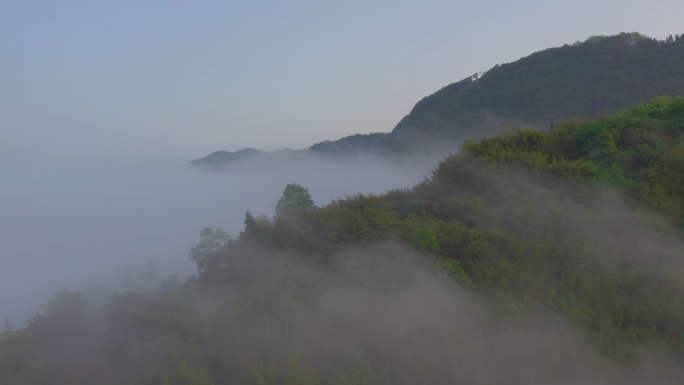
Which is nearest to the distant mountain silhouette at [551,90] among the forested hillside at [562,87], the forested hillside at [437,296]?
the forested hillside at [562,87]

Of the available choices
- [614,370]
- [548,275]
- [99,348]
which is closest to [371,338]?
[614,370]

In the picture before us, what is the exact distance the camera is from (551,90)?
185 ft

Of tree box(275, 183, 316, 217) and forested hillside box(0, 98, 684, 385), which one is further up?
tree box(275, 183, 316, 217)

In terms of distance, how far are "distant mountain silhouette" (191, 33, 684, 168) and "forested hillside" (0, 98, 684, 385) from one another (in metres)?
34.3

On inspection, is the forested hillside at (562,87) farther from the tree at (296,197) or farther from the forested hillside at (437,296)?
the forested hillside at (437,296)

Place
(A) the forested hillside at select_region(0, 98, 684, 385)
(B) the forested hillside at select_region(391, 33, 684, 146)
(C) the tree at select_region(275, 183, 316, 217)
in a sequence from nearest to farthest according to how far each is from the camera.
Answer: (A) the forested hillside at select_region(0, 98, 684, 385) < (C) the tree at select_region(275, 183, 316, 217) < (B) the forested hillside at select_region(391, 33, 684, 146)

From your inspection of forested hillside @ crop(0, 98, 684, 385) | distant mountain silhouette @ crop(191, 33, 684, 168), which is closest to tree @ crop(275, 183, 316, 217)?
forested hillside @ crop(0, 98, 684, 385)

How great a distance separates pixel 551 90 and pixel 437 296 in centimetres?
5492

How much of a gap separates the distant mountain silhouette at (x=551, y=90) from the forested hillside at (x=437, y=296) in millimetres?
34277

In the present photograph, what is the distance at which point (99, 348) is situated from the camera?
804 cm

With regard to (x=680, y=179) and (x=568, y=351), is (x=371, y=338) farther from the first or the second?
(x=680, y=179)

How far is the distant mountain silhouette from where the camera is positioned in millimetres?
48531

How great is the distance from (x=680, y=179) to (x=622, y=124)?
10.1 ft

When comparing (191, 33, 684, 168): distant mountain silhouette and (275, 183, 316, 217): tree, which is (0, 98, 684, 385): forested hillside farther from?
(191, 33, 684, 168): distant mountain silhouette
